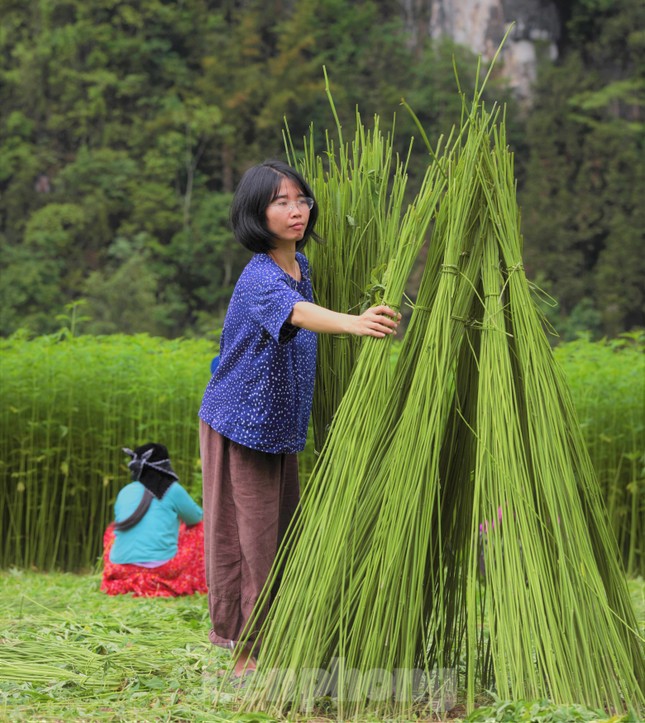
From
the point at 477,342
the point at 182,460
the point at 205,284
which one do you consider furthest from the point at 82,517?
the point at 205,284

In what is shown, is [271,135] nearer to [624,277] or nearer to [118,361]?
[624,277]

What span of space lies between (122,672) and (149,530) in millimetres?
1671

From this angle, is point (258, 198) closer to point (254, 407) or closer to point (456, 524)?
point (254, 407)

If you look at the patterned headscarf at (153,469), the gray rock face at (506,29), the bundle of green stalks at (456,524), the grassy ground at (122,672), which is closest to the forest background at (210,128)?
the gray rock face at (506,29)

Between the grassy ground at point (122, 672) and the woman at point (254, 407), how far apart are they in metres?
0.16

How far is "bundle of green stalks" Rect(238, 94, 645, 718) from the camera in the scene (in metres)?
1.97

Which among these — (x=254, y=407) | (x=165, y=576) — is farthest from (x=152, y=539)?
(x=254, y=407)

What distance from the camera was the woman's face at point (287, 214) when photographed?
88.4 inches

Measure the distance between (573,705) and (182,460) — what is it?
3.40 m

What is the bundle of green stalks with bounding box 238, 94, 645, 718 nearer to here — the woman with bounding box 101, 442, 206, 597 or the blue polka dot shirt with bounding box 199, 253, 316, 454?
the blue polka dot shirt with bounding box 199, 253, 316, 454

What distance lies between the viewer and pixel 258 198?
7.43 feet

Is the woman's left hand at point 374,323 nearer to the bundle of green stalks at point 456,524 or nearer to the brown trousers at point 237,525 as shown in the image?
the bundle of green stalks at point 456,524

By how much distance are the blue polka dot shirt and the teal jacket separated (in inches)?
71.3

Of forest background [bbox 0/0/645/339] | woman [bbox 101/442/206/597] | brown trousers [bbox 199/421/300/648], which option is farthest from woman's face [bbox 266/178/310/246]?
forest background [bbox 0/0/645/339]
